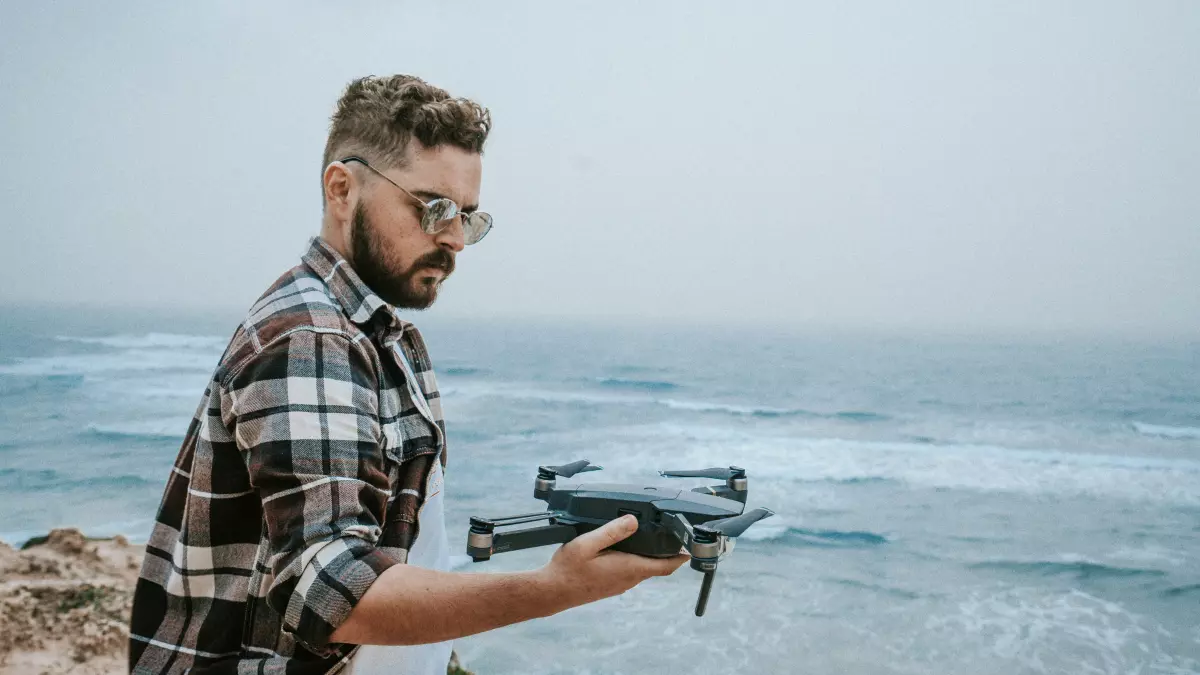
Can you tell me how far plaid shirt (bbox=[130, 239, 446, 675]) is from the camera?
46.0 inches

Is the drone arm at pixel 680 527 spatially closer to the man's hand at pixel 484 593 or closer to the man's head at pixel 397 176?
the man's hand at pixel 484 593

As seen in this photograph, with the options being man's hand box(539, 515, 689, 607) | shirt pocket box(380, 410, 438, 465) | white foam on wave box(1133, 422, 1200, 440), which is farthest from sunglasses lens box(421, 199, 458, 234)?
white foam on wave box(1133, 422, 1200, 440)

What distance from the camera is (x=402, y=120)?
1.52 m

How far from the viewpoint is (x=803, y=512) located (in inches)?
631

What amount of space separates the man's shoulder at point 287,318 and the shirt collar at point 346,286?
2cm

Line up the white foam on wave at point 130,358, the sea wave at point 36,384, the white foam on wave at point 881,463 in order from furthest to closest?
the white foam on wave at point 130,358 < the sea wave at point 36,384 < the white foam on wave at point 881,463

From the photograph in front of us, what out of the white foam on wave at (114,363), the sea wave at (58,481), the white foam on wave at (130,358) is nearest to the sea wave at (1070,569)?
the sea wave at (58,481)

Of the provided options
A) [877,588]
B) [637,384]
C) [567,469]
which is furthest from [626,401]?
[567,469]

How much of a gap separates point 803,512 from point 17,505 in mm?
14237

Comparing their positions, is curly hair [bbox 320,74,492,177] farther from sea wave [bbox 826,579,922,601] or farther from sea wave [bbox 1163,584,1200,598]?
sea wave [bbox 1163,584,1200,598]

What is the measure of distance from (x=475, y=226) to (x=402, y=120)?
27 cm

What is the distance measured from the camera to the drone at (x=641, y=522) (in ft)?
4.25

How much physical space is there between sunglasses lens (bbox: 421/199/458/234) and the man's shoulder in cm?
21

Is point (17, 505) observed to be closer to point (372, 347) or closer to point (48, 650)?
point (48, 650)
